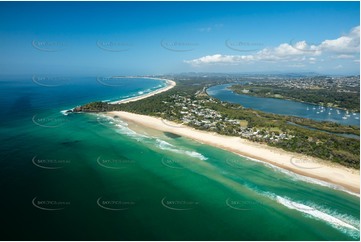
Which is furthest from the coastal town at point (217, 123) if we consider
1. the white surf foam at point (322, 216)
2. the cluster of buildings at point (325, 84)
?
the cluster of buildings at point (325, 84)

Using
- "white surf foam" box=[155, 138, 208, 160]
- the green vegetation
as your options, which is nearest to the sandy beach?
the green vegetation

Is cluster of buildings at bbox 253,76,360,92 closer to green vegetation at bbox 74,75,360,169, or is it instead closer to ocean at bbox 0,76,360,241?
green vegetation at bbox 74,75,360,169

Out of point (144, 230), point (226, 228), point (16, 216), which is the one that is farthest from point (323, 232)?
point (16, 216)

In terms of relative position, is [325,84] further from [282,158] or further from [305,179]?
[305,179]

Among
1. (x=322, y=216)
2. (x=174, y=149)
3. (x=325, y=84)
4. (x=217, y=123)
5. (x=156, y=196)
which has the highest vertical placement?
(x=325, y=84)

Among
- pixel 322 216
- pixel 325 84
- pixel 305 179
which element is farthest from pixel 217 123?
pixel 325 84

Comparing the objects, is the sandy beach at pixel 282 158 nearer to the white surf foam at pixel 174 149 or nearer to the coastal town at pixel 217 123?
the coastal town at pixel 217 123
